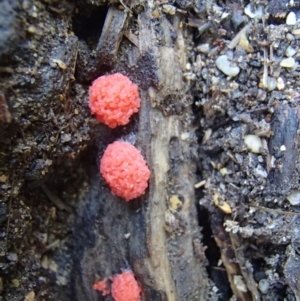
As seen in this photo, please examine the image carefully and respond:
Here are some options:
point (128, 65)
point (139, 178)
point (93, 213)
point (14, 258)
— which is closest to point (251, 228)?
point (139, 178)

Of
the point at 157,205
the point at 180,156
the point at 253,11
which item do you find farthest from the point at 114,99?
the point at 253,11

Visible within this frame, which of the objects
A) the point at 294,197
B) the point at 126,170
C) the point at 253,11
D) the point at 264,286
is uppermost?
the point at 253,11

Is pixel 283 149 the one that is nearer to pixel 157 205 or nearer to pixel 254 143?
pixel 254 143

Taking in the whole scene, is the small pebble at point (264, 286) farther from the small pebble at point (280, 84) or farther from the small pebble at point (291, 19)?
the small pebble at point (291, 19)

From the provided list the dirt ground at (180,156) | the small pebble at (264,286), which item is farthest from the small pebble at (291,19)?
the small pebble at (264,286)

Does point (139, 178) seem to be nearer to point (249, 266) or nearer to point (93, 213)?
point (93, 213)

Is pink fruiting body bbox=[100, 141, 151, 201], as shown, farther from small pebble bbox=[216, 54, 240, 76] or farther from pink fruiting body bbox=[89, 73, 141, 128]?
small pebble bbox=[216, 54, 240, 76]

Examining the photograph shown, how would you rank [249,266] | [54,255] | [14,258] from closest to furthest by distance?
[14,258]
[249,266]
[54,255]
